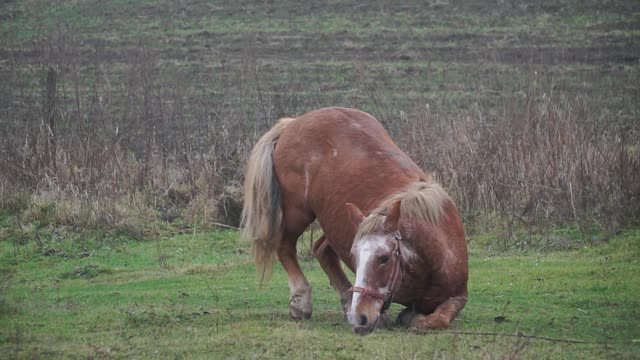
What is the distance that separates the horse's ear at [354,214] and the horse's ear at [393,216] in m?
0.24

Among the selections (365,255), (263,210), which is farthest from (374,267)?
(263,210)

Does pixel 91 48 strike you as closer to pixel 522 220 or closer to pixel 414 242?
pixel 522 220

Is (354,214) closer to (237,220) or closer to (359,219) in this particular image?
(359,219)

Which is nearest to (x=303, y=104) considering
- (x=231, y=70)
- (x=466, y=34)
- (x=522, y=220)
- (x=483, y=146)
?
(x=231, y=70)

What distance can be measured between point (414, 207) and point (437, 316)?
2.78ft

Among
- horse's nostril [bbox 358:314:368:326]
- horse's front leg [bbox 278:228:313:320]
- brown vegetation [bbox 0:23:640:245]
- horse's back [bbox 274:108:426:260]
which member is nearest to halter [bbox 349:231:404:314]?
horse's nostril [bbox 358:314:368:326]

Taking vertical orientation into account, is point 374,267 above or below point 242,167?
above

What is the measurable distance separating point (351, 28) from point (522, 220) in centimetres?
2077

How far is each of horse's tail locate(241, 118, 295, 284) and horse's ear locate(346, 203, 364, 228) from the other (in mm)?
1253

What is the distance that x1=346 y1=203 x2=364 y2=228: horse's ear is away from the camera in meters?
7.13

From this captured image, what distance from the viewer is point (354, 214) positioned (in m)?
7.15

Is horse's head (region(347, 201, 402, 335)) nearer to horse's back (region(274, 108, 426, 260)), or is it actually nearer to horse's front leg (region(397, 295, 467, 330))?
horse's front leg (region(397, 295, 467, 330))

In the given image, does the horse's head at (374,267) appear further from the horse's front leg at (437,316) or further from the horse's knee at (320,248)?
the horse's knee at (320,248)

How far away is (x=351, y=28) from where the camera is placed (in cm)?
3175
